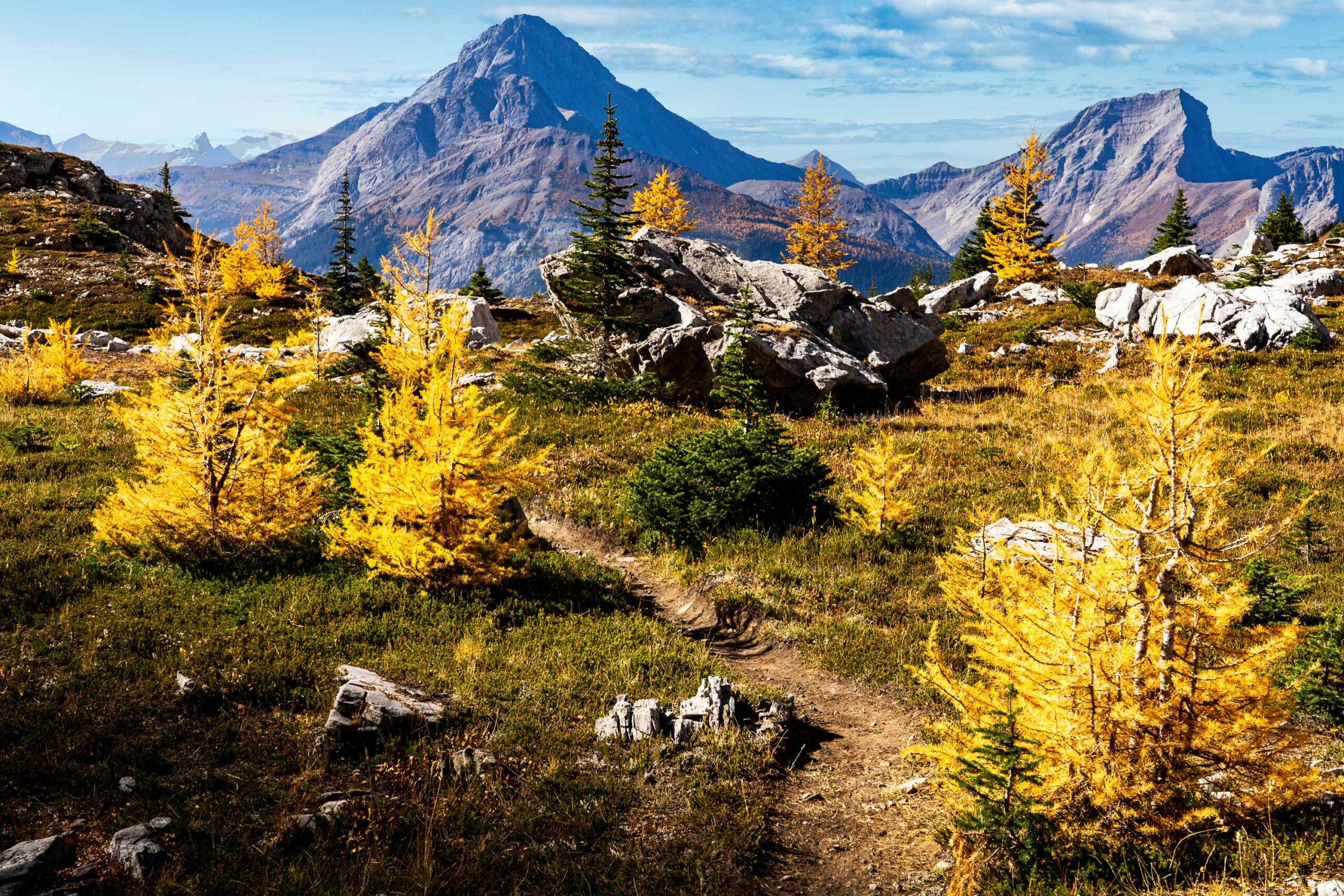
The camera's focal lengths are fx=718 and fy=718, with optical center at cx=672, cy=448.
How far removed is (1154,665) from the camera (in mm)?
4766

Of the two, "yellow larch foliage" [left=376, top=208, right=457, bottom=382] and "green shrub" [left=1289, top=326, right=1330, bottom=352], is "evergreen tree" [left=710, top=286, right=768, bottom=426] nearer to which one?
"yellow larch foliage" [left=376, top=208, right=457, bottom=382]

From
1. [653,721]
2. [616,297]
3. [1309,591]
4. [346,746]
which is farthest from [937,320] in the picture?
[346,746]

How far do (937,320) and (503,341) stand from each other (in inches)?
927

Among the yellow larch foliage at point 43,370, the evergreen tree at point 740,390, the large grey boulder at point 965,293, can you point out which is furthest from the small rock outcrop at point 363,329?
the large grey boulder at point 965,293

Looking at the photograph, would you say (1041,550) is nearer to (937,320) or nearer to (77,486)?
(77,486)

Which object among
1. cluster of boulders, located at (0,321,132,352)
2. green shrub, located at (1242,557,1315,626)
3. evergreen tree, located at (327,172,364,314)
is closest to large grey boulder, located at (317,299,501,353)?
evergreen tree, located at (327,172,364,314)

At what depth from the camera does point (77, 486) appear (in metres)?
13.8

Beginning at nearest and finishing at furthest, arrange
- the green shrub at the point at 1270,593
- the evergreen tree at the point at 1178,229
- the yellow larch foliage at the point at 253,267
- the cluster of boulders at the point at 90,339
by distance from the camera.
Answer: the green shrub at the point at 1270,593 → the cluster of boulders at the point at 90,339 → the yellow larch foliage at the point at 253,267 → the evergreen tree at the point at 1178,229

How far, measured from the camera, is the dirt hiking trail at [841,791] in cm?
560

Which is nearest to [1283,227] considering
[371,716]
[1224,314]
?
[1224,314]

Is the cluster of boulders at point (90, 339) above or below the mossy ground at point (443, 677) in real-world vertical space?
above

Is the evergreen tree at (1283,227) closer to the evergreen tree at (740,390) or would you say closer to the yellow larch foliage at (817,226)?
the yellow larch foliage at (817,226)

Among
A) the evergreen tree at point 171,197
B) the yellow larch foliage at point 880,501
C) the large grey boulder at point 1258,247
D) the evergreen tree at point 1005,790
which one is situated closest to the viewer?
the evergreen tree at point 1005,790

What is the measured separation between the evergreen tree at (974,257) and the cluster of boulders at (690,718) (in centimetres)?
5537
